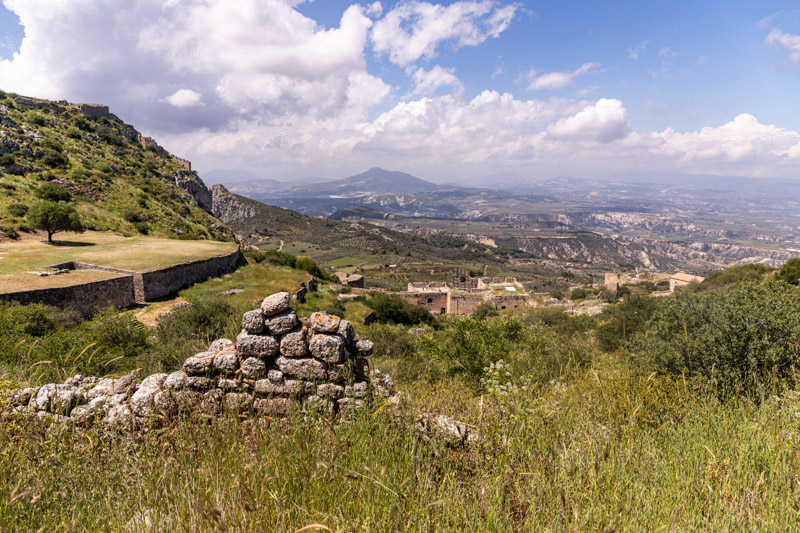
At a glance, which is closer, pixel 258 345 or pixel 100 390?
pixel 258 345

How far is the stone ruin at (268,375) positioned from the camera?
454cm

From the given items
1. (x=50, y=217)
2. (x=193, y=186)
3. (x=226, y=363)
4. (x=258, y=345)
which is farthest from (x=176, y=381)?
(x=193, y=186)

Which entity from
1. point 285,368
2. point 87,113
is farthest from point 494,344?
point 87,113

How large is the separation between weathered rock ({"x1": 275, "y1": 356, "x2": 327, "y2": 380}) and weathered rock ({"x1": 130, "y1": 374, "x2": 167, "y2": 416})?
1570mm

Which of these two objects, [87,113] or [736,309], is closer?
[736,309]

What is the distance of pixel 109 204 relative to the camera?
109ft

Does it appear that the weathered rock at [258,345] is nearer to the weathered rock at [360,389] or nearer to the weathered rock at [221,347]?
the weathered rock at [221,347]

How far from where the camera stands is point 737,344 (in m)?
7.34

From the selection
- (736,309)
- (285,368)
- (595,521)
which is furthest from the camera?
(736,309)

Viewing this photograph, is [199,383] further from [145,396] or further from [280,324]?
[280,324]

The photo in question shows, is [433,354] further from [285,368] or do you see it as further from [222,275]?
[222,275]

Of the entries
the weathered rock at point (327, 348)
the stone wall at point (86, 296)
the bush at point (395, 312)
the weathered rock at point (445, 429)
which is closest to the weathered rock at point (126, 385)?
the weathered rock at point (327, 348)

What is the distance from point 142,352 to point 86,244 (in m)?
18.1

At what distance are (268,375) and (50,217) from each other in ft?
82.8
